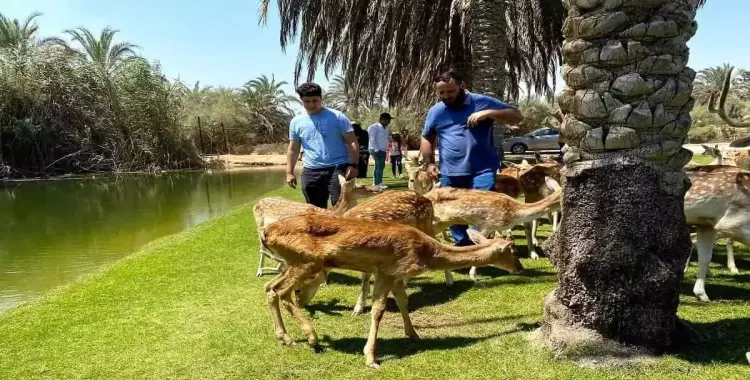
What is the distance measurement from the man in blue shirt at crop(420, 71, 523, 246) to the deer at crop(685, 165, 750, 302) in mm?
2004

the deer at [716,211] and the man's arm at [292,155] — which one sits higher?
the man's arm at [292,155]

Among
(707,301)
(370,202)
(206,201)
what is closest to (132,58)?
(206,201)

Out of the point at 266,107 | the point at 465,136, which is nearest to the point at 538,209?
the point at 465,136

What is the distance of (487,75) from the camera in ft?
45.0

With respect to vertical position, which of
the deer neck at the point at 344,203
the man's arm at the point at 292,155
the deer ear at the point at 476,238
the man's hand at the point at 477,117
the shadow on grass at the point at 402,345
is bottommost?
the shadow on grass at the point at 402,345

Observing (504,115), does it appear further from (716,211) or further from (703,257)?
(703,257)

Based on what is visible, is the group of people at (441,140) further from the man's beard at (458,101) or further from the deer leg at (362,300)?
the deer leg at (362,300)

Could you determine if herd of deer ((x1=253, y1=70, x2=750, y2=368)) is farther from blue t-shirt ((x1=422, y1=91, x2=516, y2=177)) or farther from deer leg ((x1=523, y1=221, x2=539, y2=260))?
deer leg ((x1=523, y1=221, x2=539, y2=260))

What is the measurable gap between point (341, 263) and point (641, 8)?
2952 mm

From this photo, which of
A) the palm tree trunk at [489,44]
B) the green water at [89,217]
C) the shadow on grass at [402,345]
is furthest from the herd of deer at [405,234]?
the palm tree trunk at [489,44]

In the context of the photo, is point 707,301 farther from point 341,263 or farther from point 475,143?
point 341,263

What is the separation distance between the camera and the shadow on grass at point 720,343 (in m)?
4.43

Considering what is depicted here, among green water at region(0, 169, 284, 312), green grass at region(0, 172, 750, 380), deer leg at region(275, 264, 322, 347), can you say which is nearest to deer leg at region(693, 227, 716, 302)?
green grass at region(0, 172, 750, 380)

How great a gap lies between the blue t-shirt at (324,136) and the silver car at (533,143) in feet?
107
